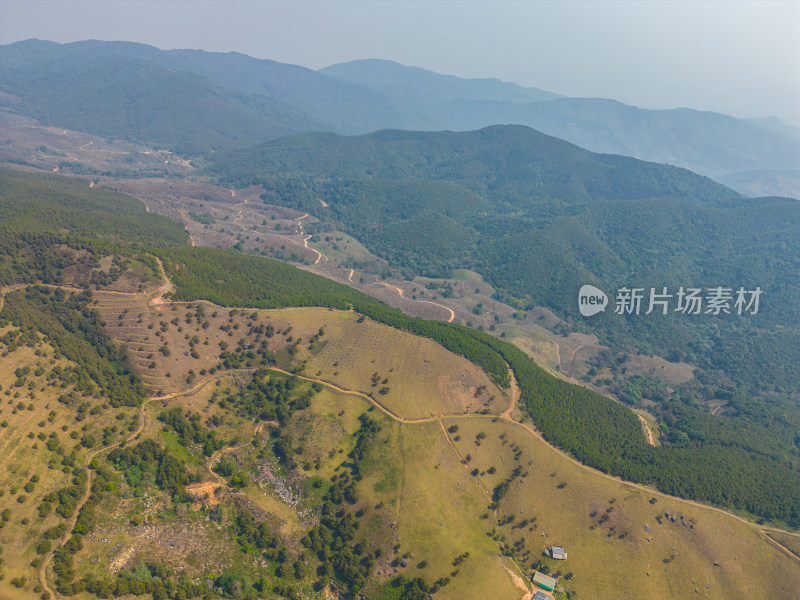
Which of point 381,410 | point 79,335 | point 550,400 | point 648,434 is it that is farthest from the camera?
point 648,434

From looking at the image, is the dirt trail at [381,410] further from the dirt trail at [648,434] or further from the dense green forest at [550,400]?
the dense green forest at [550,400]

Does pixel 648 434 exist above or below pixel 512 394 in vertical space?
below

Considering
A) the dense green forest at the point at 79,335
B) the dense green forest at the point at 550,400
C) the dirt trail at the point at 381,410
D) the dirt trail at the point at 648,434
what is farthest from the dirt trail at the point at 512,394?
the dense green forest at the point at 79,335

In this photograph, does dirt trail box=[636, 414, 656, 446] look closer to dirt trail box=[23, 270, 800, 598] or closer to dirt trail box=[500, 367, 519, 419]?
dirt trail box=[23, 270, 800, 598]

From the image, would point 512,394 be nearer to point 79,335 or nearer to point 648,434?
point 648,434

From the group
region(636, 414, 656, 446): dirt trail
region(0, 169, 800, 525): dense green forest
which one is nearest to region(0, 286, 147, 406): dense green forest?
region(0, 169, 800, 525): dense green forest

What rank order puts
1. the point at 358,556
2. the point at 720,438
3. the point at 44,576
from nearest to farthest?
the point at 44,576, the point at 358,556, the point at 720,438

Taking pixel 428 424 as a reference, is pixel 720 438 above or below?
below

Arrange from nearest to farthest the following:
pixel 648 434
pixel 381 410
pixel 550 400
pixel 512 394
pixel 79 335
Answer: pixel 79 335
pixel 381 410
pixel 512 394
pixel 550 400
pixel 648 434

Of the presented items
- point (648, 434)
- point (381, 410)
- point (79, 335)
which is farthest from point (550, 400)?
point (79, 335)

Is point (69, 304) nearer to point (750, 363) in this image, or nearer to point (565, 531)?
point (565, 531)

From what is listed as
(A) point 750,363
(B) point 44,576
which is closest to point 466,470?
(B) point 44,576
